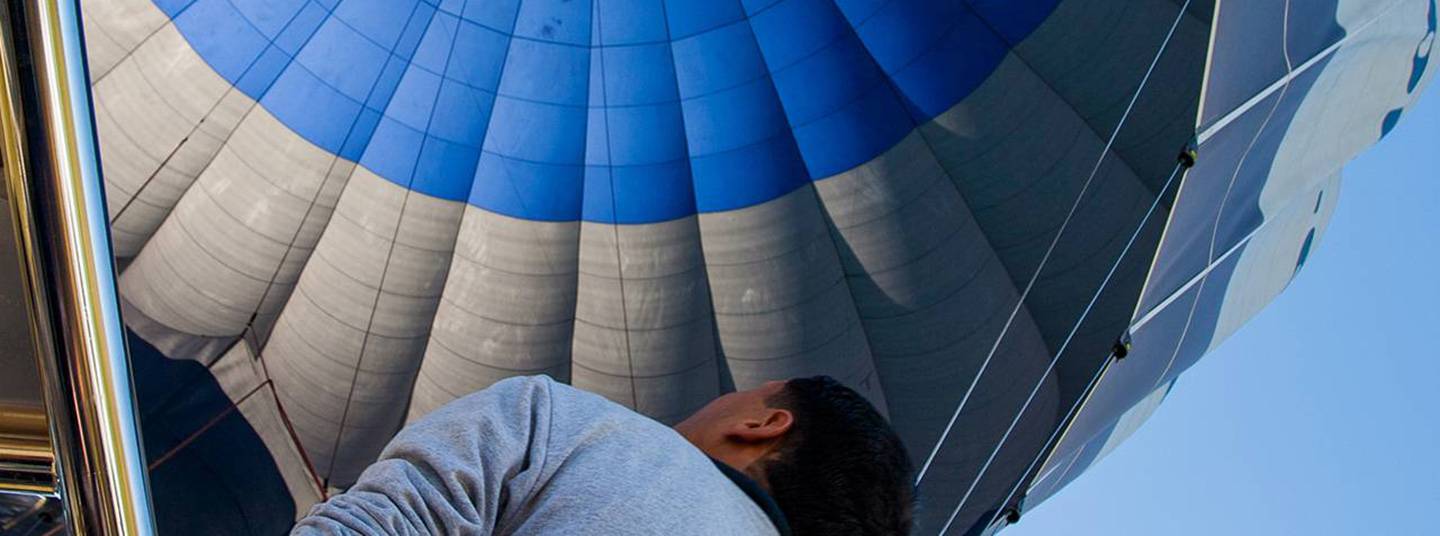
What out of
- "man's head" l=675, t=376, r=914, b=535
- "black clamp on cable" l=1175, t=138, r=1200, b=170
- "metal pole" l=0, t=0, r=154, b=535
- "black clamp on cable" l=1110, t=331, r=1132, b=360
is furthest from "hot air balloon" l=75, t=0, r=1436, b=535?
"metal pole" l=0, t=0, r=154, b=535

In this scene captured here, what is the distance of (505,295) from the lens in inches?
197

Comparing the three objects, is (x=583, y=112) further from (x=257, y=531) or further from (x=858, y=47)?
(x=257, y=531)

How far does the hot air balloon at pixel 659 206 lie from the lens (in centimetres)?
481

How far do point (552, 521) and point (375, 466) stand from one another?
0.37ft

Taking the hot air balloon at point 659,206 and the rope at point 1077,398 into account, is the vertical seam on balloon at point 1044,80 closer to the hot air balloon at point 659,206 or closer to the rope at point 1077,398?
the hot air balloon at point 659,206

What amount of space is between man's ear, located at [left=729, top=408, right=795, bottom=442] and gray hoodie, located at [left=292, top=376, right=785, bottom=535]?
0.42 ft

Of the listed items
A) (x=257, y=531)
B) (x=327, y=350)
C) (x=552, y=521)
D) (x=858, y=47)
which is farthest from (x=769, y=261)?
(x=552, y=521)

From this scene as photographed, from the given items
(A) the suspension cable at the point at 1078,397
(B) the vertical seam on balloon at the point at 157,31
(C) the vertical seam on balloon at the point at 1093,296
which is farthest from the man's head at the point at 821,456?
(B) the vertical seam on balloon at the point at 157,31

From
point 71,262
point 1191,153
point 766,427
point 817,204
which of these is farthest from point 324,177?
point 71,262

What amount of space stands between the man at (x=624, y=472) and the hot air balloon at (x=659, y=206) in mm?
3664

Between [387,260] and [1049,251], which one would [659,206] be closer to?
[387,260]

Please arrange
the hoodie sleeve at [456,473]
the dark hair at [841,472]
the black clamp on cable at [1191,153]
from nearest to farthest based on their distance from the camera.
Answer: the hoodie sleeve at [456,473] → the dark hair at [841,472] → the black clamp on cable at [1191,153]

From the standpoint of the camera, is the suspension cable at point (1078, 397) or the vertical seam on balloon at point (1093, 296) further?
the vertical seam on balloon at point (1093, 296)

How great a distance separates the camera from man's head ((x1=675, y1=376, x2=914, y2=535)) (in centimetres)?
112
